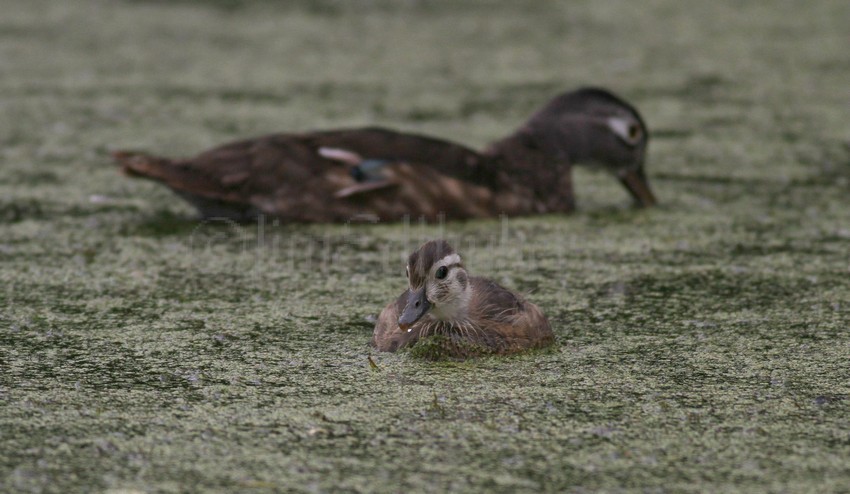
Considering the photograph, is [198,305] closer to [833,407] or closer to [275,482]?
[275,482]

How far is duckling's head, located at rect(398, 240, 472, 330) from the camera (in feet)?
12.8

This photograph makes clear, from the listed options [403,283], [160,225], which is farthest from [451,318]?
Answer: [160,225]

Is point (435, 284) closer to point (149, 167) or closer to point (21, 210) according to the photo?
point (149, 167)

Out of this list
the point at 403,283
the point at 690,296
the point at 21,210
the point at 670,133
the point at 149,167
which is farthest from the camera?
the point at 670,133

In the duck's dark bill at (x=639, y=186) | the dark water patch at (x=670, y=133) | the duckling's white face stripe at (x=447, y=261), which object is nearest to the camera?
the duckling's white face stripe at (x=447, y=261)

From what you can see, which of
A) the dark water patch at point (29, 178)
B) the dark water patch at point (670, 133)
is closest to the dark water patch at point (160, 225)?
the dark water patch at point (29, 178)

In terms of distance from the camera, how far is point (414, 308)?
3.88m

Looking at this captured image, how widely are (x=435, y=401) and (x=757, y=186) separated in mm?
3167

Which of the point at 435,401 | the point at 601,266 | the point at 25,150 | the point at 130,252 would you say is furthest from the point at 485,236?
the point at 25,150

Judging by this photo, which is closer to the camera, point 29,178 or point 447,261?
Answer: point 447,261

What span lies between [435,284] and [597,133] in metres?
2.41

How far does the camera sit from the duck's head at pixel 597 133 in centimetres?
608

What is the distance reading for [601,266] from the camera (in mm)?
5016

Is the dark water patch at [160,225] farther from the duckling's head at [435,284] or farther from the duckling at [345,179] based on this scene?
the duckling's head at [435,284]
